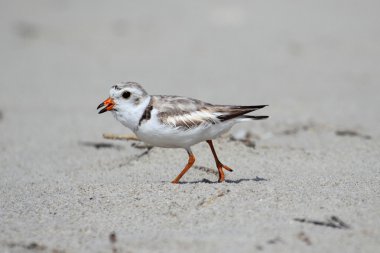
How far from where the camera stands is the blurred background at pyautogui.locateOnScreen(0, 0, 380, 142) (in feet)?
33.4

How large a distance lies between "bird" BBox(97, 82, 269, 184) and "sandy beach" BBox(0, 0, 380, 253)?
1.60 ft

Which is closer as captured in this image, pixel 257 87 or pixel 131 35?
pixel 257 87

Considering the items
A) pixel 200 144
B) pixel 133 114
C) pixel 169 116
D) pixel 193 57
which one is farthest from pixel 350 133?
pixel 193 57

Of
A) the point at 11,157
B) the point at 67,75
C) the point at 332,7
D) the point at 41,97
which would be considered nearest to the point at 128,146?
the point at 11,157

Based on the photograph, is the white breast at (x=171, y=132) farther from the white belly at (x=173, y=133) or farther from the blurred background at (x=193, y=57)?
the blurred background at (x=193, y=57)

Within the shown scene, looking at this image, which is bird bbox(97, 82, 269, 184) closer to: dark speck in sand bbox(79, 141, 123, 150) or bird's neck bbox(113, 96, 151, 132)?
bird's neck bbox(113, 96, 151, 132)

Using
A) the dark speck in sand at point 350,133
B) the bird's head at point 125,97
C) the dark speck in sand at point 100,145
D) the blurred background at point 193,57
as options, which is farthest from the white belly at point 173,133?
the blurred background at point 193,57

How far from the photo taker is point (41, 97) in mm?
11148

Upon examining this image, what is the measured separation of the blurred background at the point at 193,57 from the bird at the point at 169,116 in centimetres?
313

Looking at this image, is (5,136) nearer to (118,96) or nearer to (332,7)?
(118,96)

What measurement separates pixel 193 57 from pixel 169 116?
25.6 feet

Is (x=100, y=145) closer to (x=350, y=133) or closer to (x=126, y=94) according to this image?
(x=126, y=94)

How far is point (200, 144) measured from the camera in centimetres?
753

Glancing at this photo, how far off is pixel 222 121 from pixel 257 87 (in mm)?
5701
